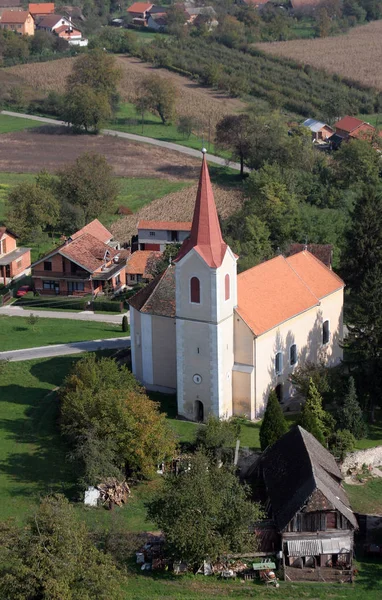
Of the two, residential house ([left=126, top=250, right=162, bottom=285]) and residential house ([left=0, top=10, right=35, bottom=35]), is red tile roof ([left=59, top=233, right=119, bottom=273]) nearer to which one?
residential house ([left=126, top=250, right=162, bottom=285])

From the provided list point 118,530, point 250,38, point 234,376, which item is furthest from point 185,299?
point 250,38

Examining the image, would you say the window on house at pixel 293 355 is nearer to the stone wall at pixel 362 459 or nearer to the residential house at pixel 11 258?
the stone wall at pixel 362 459

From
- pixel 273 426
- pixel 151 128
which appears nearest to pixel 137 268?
pixel 273 426

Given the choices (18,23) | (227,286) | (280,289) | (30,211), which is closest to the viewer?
(227,286)

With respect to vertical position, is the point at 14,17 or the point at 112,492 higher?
the point at 14,17

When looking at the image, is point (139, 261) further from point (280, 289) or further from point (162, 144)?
point (162, 144)

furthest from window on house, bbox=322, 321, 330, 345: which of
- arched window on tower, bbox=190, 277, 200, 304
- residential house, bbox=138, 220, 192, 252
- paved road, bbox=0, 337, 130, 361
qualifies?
residential house, bbox=138, 220, 192, 252

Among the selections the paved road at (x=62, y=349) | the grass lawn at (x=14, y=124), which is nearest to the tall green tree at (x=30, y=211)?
the paved road at (x=62, y=349)
